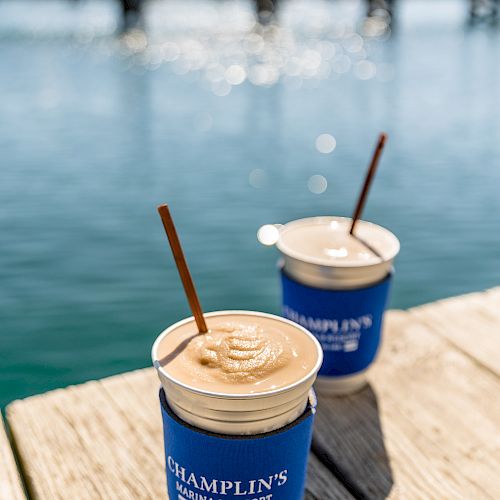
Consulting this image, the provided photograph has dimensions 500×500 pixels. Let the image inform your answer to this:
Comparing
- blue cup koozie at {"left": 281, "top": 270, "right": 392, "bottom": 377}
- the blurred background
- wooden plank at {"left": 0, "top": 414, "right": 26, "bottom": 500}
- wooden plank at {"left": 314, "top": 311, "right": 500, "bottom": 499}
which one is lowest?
the blurred background

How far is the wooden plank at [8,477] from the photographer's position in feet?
8.41

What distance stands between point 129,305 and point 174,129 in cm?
799

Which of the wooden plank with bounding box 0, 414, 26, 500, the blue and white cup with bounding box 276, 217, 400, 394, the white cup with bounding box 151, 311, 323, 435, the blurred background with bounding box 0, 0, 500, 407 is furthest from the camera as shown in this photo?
the blurred background with bounding box 0, 0, 500, 407

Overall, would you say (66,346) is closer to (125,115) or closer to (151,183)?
(151,183)

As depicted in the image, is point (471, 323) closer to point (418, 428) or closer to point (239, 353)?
point (418, 428)

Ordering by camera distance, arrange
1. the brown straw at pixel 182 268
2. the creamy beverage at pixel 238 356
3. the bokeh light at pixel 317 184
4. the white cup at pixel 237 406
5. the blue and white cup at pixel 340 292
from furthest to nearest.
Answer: the bokeh light at pixel 317 184 → the blue and white cup at pixel 340 292 → the brown straw at pixel 182 268 → the creamy beverage at pixel 238 356 → the white cup at pixel 237 406

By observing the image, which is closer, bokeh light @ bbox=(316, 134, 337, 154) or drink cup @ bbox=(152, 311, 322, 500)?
drink cup @ bbox=(152, 311, 322, 500)

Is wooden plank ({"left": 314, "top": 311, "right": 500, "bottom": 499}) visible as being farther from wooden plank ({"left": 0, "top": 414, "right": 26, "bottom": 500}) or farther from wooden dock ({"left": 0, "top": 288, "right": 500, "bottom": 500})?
wooden plank ({"left": 0, "top": 414, "right": 26, "bottom": 500})

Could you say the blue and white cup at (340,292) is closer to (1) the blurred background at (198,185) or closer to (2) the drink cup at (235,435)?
(2) the drink cup at (235,435)

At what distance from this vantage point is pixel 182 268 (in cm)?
225

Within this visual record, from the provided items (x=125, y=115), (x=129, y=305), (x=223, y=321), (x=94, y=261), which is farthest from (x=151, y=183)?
(x=223, y=321)

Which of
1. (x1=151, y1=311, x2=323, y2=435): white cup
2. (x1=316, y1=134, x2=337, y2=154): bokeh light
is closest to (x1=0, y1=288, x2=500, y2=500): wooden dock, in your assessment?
(x1=151, y1=311, x2=323, y2=435): white cup

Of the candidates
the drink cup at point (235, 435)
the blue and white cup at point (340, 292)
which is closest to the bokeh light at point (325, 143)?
the blue and white cup at point (340, 292)

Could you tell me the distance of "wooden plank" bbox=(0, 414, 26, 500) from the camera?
8.41 feet
